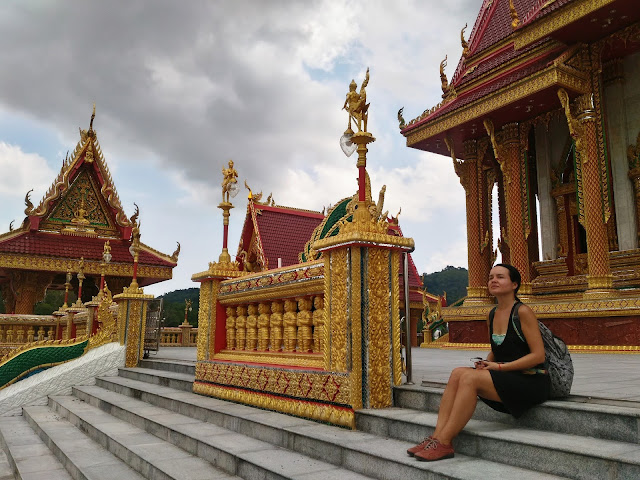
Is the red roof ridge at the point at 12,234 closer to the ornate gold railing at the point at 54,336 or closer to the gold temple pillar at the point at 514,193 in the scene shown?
the ornate gold railing at the point at 54,336

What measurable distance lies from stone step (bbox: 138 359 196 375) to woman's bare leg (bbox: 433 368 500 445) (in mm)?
5451

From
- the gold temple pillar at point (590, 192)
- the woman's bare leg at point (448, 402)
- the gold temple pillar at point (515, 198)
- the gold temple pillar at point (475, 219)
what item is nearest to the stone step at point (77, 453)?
the woman's bare leg at point (448, 402)

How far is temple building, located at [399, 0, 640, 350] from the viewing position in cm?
949

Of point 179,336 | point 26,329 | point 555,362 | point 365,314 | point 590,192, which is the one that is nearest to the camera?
point 555,362

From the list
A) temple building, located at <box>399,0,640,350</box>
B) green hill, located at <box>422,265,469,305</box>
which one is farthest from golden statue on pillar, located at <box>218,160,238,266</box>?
green hill, located at <box>422,265,469,305</box>

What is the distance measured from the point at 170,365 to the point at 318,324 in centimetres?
472

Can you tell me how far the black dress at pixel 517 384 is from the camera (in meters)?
2.89

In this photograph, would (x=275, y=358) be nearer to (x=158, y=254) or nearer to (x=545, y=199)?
(x=545, y=199)

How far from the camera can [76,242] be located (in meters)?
22.5

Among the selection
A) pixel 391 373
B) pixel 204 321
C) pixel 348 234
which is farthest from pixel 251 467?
pixel 204 321

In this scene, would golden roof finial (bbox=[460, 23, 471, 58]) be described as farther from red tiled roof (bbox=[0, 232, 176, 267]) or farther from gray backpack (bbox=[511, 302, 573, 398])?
red tiled roof (bbox=[0, 232, 176, 267])

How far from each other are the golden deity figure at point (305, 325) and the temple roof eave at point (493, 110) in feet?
25.1

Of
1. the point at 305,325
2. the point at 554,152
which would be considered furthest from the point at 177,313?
the point at 305,325

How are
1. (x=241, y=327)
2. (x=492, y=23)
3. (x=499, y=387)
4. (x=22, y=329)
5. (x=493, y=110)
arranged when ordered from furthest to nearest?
(x=22, y=329) → (x=492, y=23) → (x=493, y=110) → (x=241, y=327) → (x=499, y=387)
